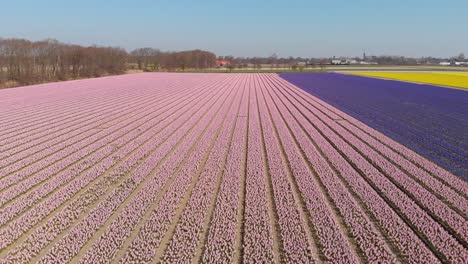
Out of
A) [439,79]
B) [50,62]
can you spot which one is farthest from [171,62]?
[439,79]

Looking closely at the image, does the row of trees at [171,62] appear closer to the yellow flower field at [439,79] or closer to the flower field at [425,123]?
the yellow flower field at [439,79]

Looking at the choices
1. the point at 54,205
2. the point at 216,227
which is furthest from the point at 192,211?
the point at 54,205

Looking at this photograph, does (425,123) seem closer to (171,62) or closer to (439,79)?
(439,79)

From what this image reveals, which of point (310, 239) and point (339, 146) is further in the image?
point (339, 146)

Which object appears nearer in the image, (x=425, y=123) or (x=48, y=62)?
(x=425, y=123)

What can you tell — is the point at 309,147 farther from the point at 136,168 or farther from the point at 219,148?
the point at 136,168

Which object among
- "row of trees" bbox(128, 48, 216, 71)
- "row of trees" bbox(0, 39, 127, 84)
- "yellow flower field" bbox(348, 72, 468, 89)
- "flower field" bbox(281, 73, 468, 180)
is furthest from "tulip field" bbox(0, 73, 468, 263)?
"row of trees" bbox(128, 48, 216, 71)
